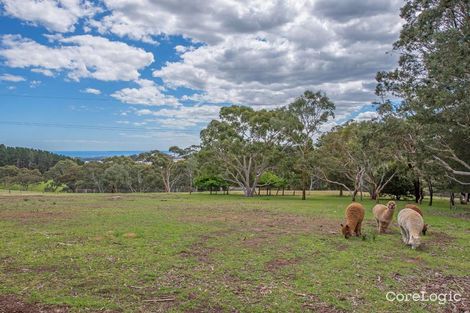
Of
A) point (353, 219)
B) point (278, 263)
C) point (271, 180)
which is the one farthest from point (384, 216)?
point (271, 180)

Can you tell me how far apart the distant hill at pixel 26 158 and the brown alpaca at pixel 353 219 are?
370 feet

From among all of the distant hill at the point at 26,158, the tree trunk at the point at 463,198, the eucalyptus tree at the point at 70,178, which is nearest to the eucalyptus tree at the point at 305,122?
the tree trunk at the point at 463,198

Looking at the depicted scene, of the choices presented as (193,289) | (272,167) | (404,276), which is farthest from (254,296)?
(272,167)

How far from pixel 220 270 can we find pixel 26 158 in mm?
120320

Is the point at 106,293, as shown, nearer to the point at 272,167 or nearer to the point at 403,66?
the point at 403,66

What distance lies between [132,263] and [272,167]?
38.2 metres

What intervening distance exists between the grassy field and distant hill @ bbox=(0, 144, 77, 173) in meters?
109

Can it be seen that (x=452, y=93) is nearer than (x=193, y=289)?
No

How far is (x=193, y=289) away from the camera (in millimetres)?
6984

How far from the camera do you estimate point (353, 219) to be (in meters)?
12.9

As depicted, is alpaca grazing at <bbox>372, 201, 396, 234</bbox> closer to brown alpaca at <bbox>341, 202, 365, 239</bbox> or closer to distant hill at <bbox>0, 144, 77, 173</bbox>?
brown alpaca at <bbox>341, 202, 365, 239</bbox>

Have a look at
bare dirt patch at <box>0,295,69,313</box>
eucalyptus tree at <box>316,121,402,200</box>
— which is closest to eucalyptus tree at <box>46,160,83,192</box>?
eucalyptus tree at <box>316,121,402,200</box>

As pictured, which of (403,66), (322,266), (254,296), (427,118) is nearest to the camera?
(254,296)

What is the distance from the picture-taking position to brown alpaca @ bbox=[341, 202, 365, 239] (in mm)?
12727
